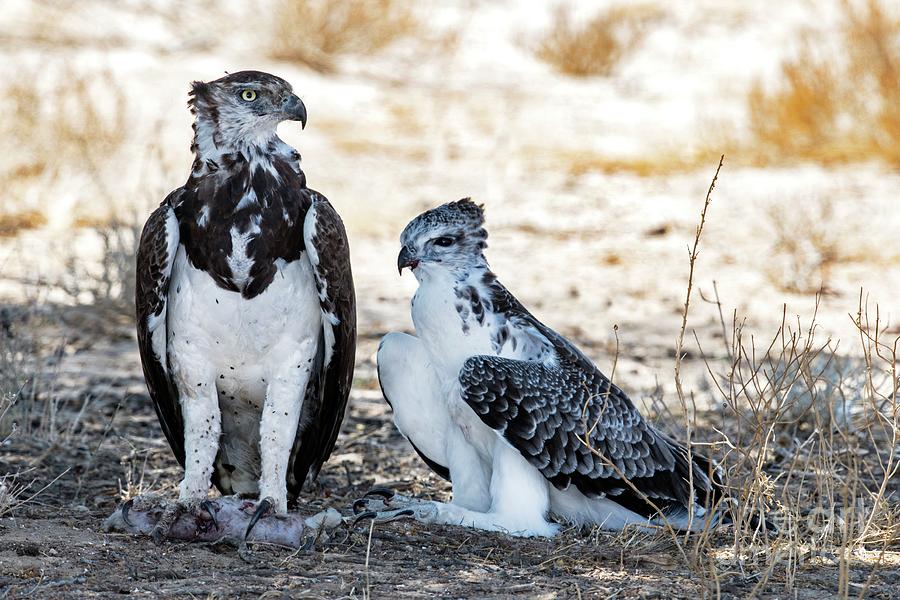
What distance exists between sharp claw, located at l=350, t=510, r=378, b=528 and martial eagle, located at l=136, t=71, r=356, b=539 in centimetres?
29

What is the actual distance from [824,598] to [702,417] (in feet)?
10.2

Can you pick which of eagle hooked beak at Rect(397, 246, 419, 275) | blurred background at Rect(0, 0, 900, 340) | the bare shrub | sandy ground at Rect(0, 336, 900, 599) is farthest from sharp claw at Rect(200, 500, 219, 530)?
the bare shrub

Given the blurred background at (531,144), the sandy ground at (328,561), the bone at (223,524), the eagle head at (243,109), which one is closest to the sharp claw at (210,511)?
the bone at (223,524)

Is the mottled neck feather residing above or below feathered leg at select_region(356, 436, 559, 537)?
above

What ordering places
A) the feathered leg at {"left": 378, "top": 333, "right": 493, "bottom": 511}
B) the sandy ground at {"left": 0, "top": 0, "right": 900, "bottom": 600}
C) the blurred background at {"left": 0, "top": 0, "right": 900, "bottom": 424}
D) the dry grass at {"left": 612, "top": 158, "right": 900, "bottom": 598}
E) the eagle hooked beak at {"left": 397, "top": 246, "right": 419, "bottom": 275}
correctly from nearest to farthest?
the dry grass at {"left": 612, "top": 158, "right": 900, "bottom": 598} → the sandy ground at {"left": 0, "top": 0, "right": 900, "bottom": 600} → the eagle hooked beak at {"left": 397, "top": 246, "right": 419, "bottom": 275} → the feathered leg at {"left": 378, "top": 333, "right": 493, "bottom": 511} → the blurred background at {"left": 0, "top": 0, "right": 900, "bottom": 424}

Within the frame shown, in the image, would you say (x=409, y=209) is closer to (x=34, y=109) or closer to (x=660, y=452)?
(x=34, y=109)

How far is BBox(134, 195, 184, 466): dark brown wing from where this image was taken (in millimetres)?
4973

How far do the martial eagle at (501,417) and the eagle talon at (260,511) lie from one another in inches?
17.3

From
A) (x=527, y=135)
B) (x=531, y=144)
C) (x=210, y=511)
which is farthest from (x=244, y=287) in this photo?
(x=527, y=135)

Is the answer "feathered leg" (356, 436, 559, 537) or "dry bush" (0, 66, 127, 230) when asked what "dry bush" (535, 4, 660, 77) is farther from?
"feathered leg" (356, 436, 559, 537)

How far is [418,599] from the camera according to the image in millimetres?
4281

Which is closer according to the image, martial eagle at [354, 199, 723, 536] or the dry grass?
the dry grass

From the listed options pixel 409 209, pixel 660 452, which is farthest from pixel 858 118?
pixel 660 452

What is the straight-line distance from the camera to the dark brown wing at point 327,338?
4.99 meters
